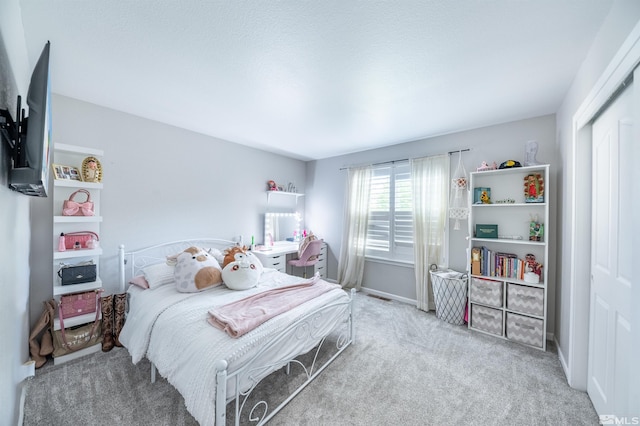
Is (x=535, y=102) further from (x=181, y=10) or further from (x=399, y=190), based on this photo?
(x=181, y=10)

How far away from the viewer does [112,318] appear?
2.41 m

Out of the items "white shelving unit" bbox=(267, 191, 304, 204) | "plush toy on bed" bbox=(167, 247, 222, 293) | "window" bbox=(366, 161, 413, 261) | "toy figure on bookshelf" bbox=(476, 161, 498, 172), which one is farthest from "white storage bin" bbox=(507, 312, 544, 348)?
"white shelving unit" bbox=(267, 191, 304, 204)

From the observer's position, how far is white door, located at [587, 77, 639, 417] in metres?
1.33

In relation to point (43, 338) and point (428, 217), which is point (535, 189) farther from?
point (43, 338)

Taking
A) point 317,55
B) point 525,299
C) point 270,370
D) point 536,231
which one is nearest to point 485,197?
point 536,231

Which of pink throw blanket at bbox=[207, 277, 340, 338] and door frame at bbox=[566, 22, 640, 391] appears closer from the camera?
pink throw blanket at bbox=[207, 277, 340, 338]

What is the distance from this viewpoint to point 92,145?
252 centimetres

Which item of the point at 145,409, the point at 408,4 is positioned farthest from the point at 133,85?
the point at 145,409

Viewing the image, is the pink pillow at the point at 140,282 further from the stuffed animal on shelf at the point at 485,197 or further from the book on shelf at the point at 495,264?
the stuffed animal on shelf at the point at 485,197

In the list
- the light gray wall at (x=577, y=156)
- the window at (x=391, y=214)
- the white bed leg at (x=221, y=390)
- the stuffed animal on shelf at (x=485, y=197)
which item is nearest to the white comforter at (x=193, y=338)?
the white bed leg at (x=221, y=390)

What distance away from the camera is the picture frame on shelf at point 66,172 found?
7.19 feet

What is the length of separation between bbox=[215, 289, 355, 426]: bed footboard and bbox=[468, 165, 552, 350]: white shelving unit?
5.21 feet

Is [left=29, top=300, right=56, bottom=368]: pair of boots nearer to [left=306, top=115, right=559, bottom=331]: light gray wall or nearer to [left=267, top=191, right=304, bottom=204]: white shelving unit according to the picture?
[left=267, top=191, right=304, bottom=204]: white shelving unit

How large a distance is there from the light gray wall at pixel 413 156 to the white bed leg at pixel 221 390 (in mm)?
3036
